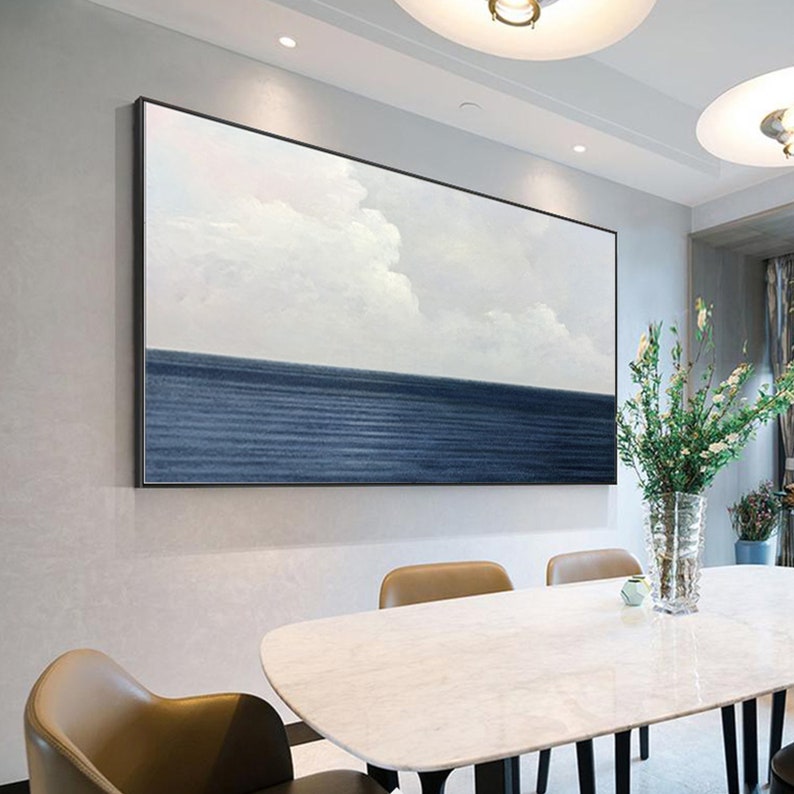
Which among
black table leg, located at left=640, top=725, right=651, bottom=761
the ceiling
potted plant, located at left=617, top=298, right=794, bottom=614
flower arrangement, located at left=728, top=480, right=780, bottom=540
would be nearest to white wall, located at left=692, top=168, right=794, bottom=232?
the ceiling

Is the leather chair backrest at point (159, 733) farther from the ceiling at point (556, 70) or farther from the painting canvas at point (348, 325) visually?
the ceiling at point (556, 70)

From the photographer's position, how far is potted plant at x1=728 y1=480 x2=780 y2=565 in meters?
4.26

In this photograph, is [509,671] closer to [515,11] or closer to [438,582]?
[438,582]

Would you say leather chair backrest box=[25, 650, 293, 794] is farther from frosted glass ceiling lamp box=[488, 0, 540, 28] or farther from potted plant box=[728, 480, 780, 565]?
potted plant box=[728, 480, 780, 565]

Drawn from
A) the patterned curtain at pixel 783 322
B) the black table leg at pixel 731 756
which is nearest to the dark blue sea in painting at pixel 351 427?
the black table leg at pixel 731 756

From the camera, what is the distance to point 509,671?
1.22 metres

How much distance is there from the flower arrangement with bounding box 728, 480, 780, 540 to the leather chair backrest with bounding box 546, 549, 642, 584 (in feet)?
7.16

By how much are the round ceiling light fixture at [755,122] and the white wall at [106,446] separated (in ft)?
5.17

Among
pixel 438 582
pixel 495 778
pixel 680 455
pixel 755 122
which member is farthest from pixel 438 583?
pixel 755 122

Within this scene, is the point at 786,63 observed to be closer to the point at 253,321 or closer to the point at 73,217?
the point at 253,321

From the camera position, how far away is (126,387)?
244 cm

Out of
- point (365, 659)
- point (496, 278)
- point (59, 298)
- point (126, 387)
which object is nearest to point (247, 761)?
point (365, 659)

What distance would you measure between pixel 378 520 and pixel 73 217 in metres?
1.69

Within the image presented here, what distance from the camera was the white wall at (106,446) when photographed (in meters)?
2.24
